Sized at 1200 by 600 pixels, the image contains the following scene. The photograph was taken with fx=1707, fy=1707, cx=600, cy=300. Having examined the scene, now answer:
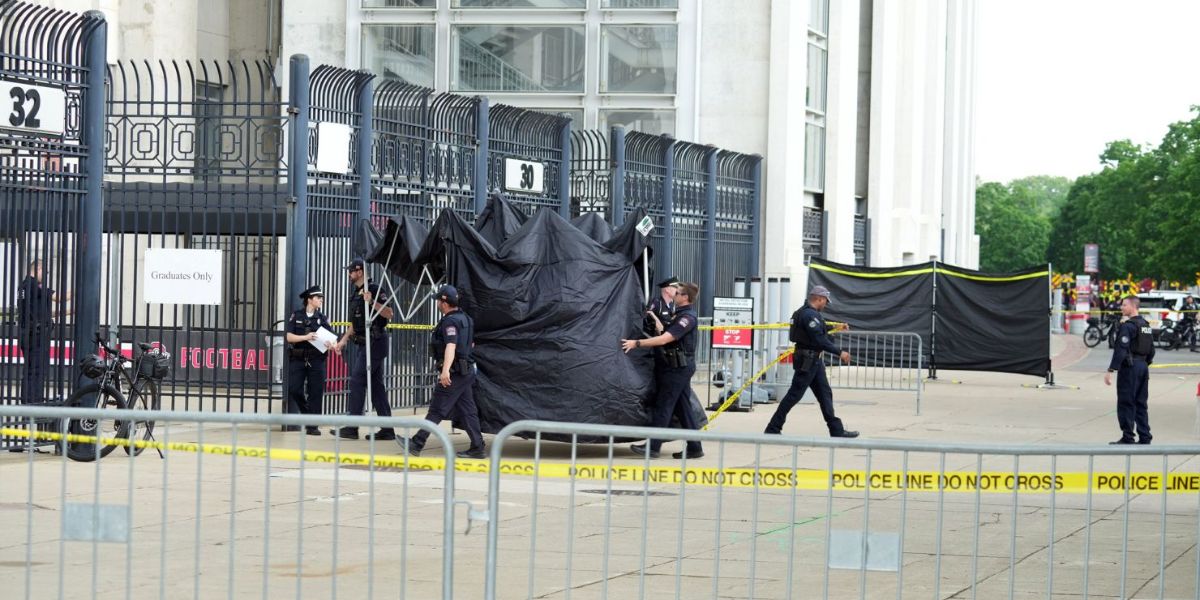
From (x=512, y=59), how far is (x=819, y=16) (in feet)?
23.6

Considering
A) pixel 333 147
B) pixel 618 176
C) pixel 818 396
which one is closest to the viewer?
pixel 818 396

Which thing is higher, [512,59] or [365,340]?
[512,59]

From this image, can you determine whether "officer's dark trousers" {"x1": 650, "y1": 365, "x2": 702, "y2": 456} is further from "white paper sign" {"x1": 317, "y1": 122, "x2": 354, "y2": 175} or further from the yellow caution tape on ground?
"white paper sign" {"x1": 317, "y1": 122, "x2": 354, "y2": 175}

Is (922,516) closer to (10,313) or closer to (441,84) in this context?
(10,313)

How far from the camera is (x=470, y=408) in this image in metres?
14.3

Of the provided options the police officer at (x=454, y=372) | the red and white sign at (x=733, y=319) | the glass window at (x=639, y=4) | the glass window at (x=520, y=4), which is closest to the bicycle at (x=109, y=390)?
the police officer at (x=454, y=372)

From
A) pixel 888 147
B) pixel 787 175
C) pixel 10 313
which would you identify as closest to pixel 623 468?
pixel 10 313

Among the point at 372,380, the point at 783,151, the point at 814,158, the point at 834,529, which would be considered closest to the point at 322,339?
the point at 372,380

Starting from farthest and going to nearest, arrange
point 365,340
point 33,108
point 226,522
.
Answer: point 365,340 → point 33,108 → point 226,522

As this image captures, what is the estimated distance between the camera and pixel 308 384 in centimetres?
1697

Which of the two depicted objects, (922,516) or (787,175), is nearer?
(922,516)

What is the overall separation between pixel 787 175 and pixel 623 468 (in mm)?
27573

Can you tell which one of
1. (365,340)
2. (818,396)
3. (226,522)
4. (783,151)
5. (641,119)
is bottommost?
(226,522)

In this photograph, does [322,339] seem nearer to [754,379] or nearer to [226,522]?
[226,522]
